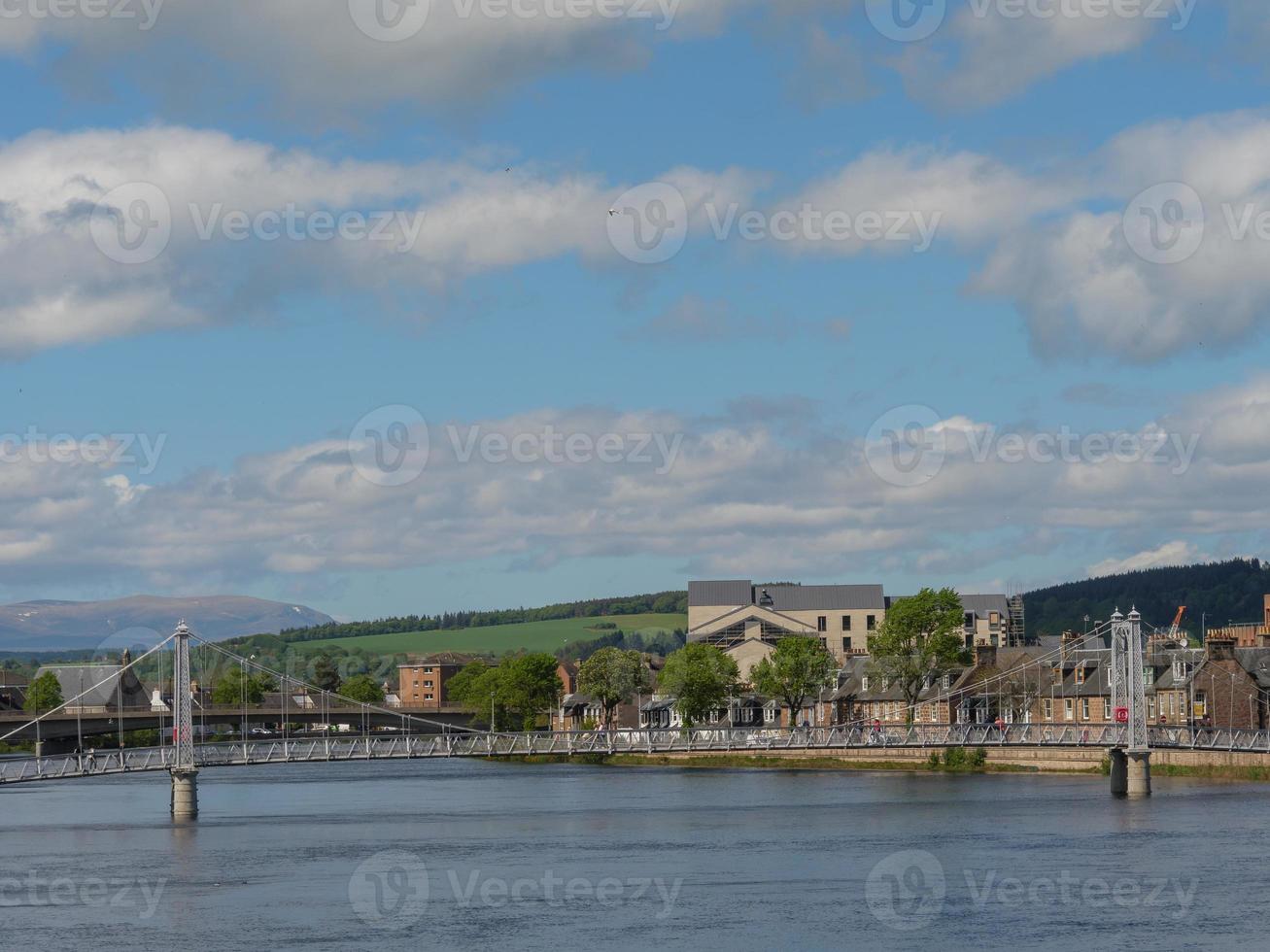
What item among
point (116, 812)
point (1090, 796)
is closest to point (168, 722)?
point (116, 812)

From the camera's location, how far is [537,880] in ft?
208

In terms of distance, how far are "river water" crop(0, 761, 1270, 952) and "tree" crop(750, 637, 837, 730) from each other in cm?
3369

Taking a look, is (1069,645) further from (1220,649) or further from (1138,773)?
(1138,773)

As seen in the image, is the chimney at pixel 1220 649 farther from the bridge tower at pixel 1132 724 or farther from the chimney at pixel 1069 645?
the bridge tower at pixel 1132 724

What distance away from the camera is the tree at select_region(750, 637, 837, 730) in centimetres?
13812

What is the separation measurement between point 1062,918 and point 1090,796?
134 feet

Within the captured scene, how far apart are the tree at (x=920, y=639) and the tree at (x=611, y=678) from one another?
39.4 meters

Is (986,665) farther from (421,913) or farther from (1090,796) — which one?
(421,913)

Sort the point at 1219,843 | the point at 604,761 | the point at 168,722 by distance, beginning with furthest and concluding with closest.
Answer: the point at 168,722 < the point at 604,761 < the point at 1219,843

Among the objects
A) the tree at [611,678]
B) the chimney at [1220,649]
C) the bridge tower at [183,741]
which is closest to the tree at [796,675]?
the tree at [611,678]

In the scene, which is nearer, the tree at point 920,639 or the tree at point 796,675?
the tree at point 920,639

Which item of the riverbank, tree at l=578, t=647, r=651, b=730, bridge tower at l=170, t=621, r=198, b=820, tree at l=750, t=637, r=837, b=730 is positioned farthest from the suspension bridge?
tree at l=578, t=647, r=651, b=730

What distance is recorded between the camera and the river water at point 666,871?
5234 cm

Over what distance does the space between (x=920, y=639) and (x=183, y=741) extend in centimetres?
5938
